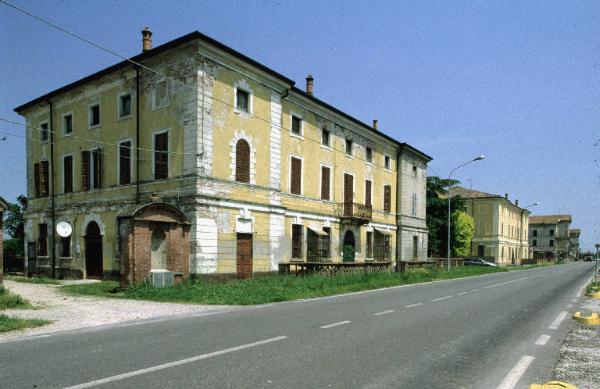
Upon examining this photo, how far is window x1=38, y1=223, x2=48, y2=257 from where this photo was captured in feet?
86.1

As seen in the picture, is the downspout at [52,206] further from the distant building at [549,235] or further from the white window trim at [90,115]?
the distant building at [549,235]

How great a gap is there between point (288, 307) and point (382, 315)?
2.90m

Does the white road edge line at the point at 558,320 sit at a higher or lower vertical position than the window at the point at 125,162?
lower

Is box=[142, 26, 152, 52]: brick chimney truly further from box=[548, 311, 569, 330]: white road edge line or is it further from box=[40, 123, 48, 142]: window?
box=[548, 311, 569, 330]: white road edge line

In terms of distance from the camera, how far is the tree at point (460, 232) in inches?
2057

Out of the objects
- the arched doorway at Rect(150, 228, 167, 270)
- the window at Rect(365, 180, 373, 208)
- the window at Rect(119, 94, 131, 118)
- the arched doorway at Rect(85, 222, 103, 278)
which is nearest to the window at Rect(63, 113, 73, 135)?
the window at Rect(119, 94, 131, 118)

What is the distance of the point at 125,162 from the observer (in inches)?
866

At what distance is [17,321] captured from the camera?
926cm

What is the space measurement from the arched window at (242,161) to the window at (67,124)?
37.3 ft

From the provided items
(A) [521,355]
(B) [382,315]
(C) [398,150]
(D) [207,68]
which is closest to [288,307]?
(B) [382,315]

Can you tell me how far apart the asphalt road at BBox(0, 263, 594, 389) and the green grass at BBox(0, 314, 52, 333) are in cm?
142

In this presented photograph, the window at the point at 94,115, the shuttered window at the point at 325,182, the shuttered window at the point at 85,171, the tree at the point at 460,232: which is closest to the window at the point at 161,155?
the window at the point at 94,115

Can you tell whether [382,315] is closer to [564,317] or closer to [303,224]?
[564,317]

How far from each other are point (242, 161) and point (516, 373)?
17024 millimetres
